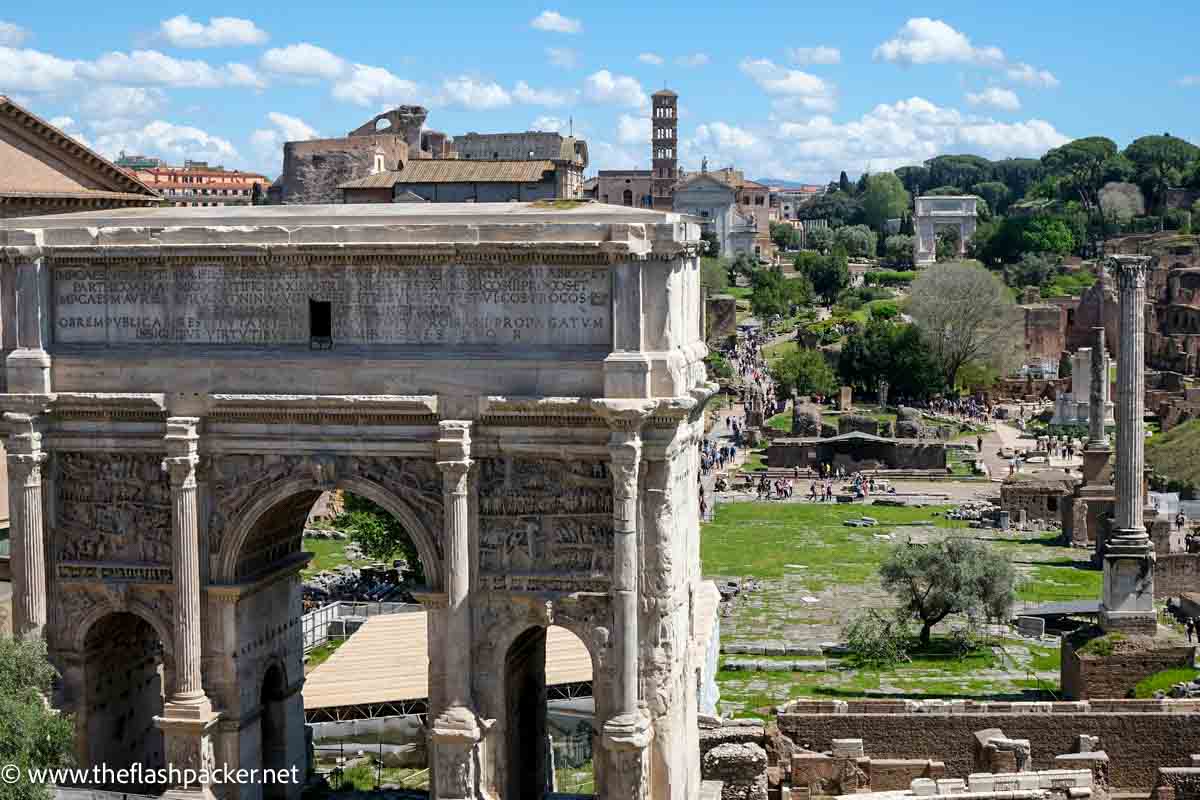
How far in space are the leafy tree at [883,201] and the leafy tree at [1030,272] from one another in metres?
46.9

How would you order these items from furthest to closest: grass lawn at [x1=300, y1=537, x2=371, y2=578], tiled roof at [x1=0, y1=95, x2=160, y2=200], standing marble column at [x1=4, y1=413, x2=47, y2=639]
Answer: grass lawn at [x1=300, y1=537, x2=371, y2=578] < tiled roof at [x1=0, y1=95, x2=160, y2=200] < standing marble column at [x1=4, y1=413, x2=47, y2=639]

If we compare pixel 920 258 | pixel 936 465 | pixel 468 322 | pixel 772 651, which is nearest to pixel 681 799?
pixel 468 322

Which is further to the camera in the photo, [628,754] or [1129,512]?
[1129,512]

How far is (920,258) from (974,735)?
353ft

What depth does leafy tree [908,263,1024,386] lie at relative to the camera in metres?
77.6

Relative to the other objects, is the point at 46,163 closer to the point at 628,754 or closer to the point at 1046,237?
the point at 628,754

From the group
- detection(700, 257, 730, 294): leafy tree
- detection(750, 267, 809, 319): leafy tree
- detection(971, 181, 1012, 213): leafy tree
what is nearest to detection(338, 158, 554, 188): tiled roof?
detection(750, 267, 809, 319): leafy tree

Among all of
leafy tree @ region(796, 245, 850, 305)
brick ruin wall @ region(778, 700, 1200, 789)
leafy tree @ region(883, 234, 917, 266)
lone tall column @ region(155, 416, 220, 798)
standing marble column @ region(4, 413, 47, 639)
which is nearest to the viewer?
lone tall column @ region(155, 416, 220, 798)

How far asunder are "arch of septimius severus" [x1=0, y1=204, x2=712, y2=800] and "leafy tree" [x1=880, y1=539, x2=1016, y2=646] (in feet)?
49.6

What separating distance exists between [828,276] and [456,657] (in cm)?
9125

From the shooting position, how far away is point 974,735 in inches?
946

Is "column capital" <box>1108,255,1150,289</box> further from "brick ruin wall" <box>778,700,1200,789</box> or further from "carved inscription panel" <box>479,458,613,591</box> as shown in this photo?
"carved inscription panel" <box>479,458,613,591</box>

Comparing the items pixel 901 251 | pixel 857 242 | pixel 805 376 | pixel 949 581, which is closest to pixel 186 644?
pixel 949 581

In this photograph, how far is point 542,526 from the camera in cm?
1794
